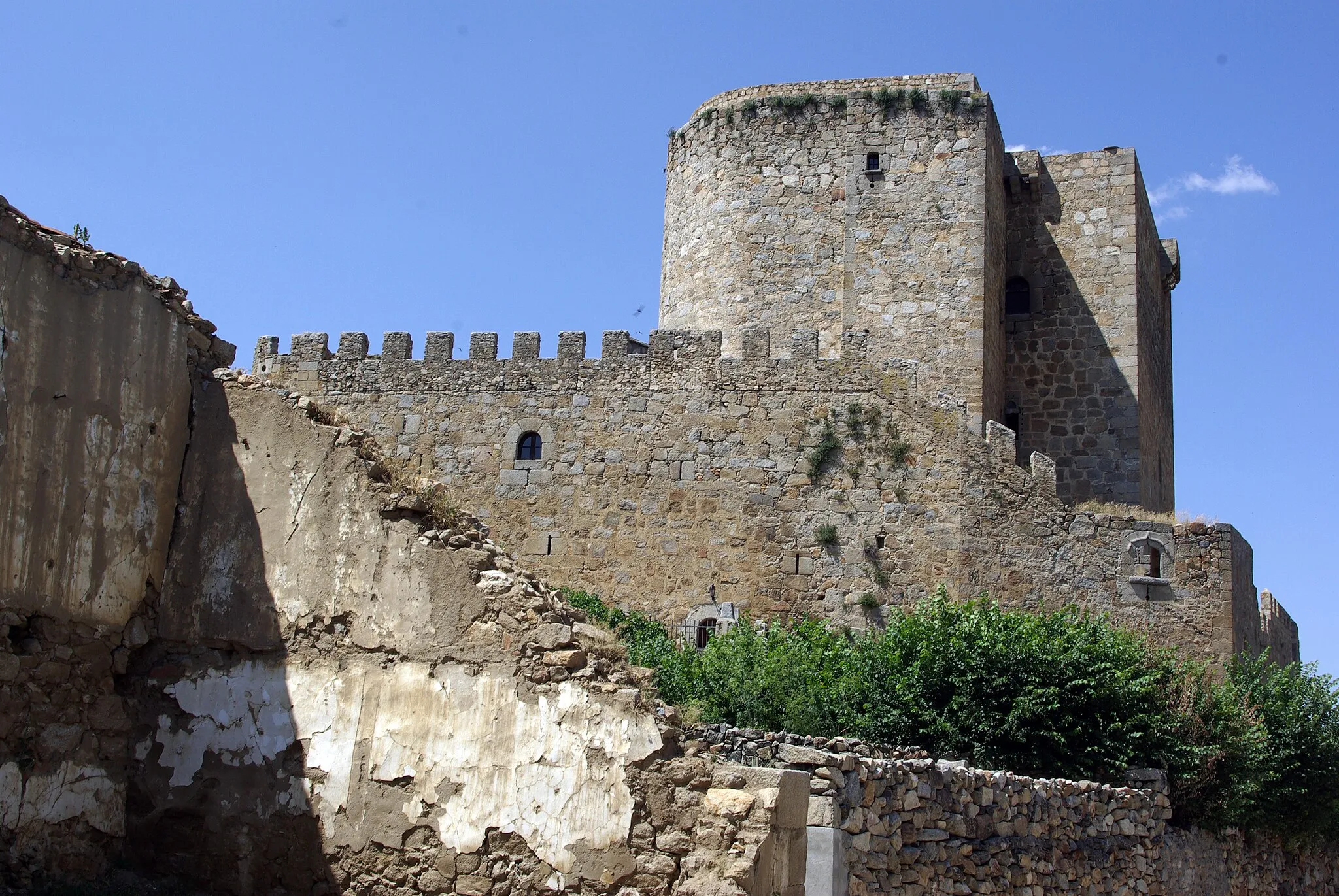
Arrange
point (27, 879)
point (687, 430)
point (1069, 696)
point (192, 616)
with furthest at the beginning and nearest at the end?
1. point (687, 430)
2. point (1069, 696)
3. point (192, 616)
4. point (27, 879)

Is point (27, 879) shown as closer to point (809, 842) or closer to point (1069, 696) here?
point (809, 842)

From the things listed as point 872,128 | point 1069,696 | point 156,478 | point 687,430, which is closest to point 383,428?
point 687,430

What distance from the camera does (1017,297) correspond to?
24812 mm

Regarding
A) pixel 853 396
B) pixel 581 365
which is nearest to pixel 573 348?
pixel 581 365

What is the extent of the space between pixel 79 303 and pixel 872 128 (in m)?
16.8

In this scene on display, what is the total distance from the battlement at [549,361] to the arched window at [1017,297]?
3522mm

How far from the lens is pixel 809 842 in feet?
29.2

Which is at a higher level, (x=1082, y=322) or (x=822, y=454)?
(x=1082, y=322)

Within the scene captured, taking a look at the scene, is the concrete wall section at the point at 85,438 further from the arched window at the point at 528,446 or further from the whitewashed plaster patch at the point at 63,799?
the arched window at the point at 528,446

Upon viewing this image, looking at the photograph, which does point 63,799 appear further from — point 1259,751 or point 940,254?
point 940,254

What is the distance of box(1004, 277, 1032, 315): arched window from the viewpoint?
24656 millimetres

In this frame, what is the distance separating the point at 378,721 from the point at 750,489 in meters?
12.0

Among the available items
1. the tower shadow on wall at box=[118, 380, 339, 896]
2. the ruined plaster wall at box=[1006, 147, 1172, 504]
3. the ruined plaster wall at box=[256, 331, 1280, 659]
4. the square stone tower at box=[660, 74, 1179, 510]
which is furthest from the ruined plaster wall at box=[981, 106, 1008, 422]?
the tower shadow on wall at box=[118, 380, 339, 896]

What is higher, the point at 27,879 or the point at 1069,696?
the point at 1069,696
